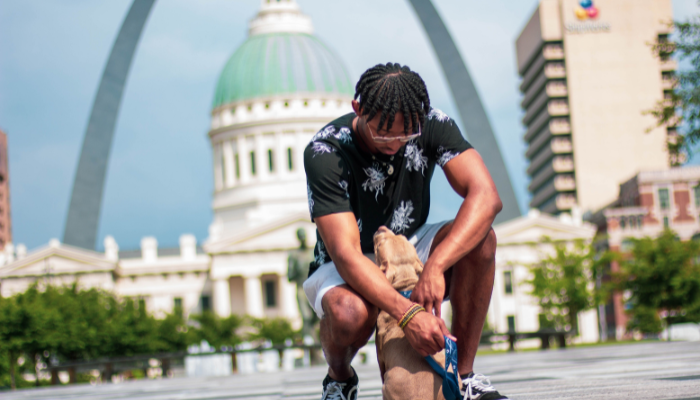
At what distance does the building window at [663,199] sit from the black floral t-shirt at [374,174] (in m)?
71.7

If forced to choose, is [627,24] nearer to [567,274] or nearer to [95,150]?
[567,274]

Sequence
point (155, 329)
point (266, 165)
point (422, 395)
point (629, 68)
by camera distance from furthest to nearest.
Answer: point (629, 68)
point (266, 165)
point (155, 329)
point (422, 395)

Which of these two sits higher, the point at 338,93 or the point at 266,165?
the point at 338,93

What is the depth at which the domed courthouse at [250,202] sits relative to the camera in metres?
64.2

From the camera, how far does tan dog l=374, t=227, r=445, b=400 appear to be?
316 centimetres

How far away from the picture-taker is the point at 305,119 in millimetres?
81438

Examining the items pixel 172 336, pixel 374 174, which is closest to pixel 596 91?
pixel 172 336

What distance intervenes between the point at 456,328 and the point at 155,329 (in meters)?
41.4

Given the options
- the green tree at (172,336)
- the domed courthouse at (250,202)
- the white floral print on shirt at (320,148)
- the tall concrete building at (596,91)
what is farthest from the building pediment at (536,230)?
the white floral print on shirt at (320,148)

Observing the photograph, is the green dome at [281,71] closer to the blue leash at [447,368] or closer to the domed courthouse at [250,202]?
the domed courthouse at [250,202]

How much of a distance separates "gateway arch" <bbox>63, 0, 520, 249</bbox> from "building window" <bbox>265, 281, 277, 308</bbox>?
23251 mm

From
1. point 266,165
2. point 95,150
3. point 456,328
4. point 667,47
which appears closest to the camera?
point 456,328

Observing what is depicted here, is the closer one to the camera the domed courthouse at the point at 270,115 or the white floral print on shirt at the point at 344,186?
the white floral print on shirt at the point at 344,186

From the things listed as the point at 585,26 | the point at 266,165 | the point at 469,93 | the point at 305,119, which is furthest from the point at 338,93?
the point at 469,93
